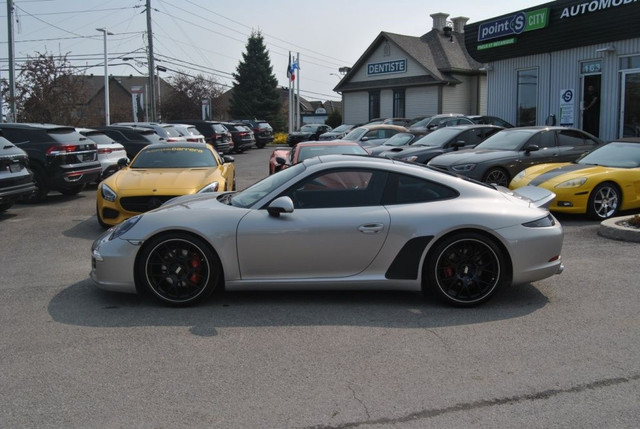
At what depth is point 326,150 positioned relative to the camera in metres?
12.7

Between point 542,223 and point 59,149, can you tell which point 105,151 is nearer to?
point 59,149

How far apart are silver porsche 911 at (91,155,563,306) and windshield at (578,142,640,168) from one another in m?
5.81

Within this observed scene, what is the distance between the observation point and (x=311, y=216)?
5.60 metres

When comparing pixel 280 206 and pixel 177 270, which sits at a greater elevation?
pixel 280 206

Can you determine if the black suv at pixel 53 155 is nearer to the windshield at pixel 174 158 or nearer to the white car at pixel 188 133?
the windshield at pixel 174 158

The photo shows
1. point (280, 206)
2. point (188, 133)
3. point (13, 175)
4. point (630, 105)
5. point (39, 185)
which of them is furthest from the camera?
point (188, 133)

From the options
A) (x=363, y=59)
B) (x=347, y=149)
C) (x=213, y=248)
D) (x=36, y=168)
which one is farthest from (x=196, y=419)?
(x=363, y=59)

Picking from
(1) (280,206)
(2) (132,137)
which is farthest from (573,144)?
(2) (132,137)

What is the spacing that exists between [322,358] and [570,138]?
10.4 meters

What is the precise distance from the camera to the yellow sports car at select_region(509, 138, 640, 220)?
10.1 m

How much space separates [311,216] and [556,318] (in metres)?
→ 2.30

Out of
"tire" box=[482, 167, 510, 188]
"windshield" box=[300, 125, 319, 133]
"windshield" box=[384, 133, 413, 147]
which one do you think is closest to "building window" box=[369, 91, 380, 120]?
"windshield" box=[300, 125, 319, 133]

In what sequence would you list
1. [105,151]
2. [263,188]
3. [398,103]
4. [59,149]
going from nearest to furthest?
[263,188] → [59,149] → [105,151] → [398,103]

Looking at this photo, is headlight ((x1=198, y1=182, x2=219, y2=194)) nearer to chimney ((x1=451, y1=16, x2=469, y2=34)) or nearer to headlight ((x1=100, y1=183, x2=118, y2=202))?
headlight ((x1=100, y1=183, x2=118, y2=202))
